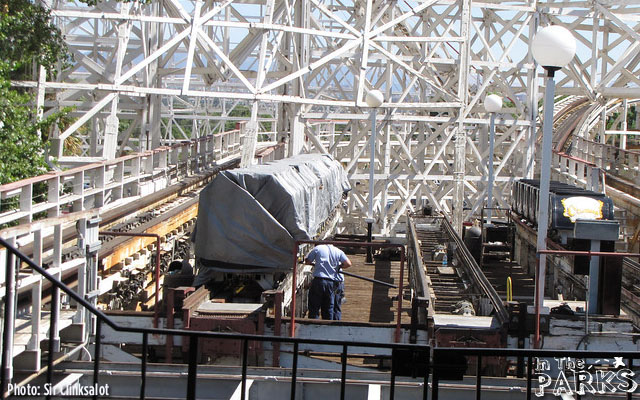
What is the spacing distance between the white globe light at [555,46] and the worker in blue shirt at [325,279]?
3.73 m

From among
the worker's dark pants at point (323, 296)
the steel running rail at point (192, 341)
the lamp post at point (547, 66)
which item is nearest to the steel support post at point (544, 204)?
the lamp post at point (547, 66)

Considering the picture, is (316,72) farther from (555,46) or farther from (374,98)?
(555,46)

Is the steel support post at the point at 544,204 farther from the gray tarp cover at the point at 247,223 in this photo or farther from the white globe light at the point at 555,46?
the gray tarp cover at the point at 247,223

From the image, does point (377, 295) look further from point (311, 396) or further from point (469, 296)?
point (311, 396)

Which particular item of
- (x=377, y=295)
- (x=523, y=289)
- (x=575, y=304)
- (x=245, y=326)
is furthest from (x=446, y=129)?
(x=245, y=326)

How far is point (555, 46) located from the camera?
9344mm

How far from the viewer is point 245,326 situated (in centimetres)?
991

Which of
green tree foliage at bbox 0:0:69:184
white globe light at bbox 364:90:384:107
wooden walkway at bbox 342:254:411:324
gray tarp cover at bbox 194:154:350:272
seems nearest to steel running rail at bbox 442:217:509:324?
wooden walkway at bbox 342:254:411:324

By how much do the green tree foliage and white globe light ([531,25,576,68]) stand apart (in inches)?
305

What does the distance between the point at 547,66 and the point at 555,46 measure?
0.92 feet

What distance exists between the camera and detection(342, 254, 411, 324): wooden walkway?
1269cm

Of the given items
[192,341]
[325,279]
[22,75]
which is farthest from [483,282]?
[22,75]

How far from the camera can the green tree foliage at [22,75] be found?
13.2 meters

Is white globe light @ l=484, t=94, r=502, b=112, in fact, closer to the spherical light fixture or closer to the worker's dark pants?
the spherical light fixture
